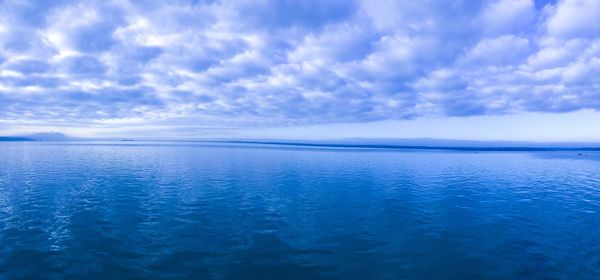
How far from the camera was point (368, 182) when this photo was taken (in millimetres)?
55531

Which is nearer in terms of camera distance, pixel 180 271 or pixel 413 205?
pixel 180 271

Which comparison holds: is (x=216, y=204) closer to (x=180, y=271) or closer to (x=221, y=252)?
(x=221, y=252)

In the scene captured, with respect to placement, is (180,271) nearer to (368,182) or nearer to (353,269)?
(353,269)

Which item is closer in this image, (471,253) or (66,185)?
(471,253)

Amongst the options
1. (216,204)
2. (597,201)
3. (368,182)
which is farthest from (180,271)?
(597,201)

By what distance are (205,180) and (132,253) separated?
33.6 meters

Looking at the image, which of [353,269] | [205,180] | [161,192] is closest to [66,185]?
[161,192]

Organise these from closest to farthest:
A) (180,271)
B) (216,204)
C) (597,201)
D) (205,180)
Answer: (180,271), (216,204), (597,201), (205,180)

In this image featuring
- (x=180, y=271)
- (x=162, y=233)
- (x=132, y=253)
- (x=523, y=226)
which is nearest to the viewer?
(x=180, y=271)

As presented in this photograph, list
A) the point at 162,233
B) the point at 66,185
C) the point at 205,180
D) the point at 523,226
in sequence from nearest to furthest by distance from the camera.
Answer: the point at 162,233
the point at 523,226
the point at 66,185
the point at 205,180

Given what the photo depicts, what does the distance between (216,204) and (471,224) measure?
26634 millimetres

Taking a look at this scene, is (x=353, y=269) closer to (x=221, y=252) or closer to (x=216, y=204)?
(x=221, y=252)

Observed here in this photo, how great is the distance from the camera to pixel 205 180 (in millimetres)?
53875

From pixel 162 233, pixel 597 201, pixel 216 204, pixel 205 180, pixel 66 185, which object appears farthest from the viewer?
pixel 205 180
